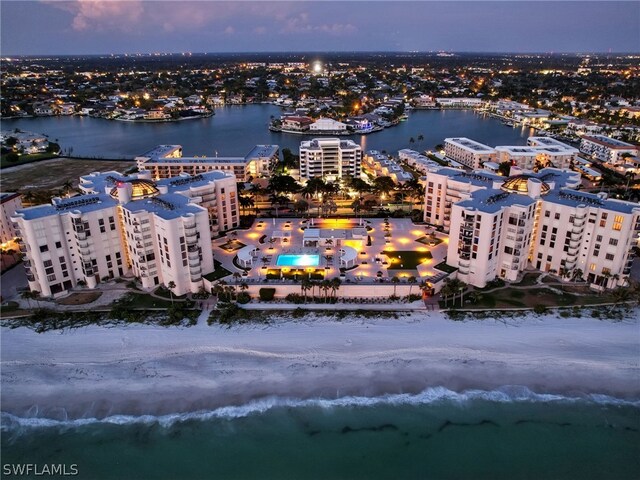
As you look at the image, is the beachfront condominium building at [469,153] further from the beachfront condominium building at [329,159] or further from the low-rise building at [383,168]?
the beachfront condominium building at [329,159]

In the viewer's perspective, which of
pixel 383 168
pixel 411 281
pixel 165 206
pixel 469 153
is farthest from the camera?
pixel 469 153

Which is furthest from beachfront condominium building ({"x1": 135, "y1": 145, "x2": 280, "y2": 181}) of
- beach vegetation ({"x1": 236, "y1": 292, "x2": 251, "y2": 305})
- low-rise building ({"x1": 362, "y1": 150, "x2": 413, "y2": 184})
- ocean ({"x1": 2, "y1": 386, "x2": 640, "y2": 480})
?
ocean ({"x1": 2, "y1": 386, "x2": 640, "y2": 480})

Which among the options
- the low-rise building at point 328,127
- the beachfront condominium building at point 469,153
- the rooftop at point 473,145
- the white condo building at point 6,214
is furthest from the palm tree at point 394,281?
the low-rise building at point 328,127

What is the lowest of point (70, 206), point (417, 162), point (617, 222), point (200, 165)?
point (417, 162)

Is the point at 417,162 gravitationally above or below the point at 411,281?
above

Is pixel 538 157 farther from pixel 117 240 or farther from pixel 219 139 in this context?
pixel 219 139

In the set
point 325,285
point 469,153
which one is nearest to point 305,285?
point 325,285
